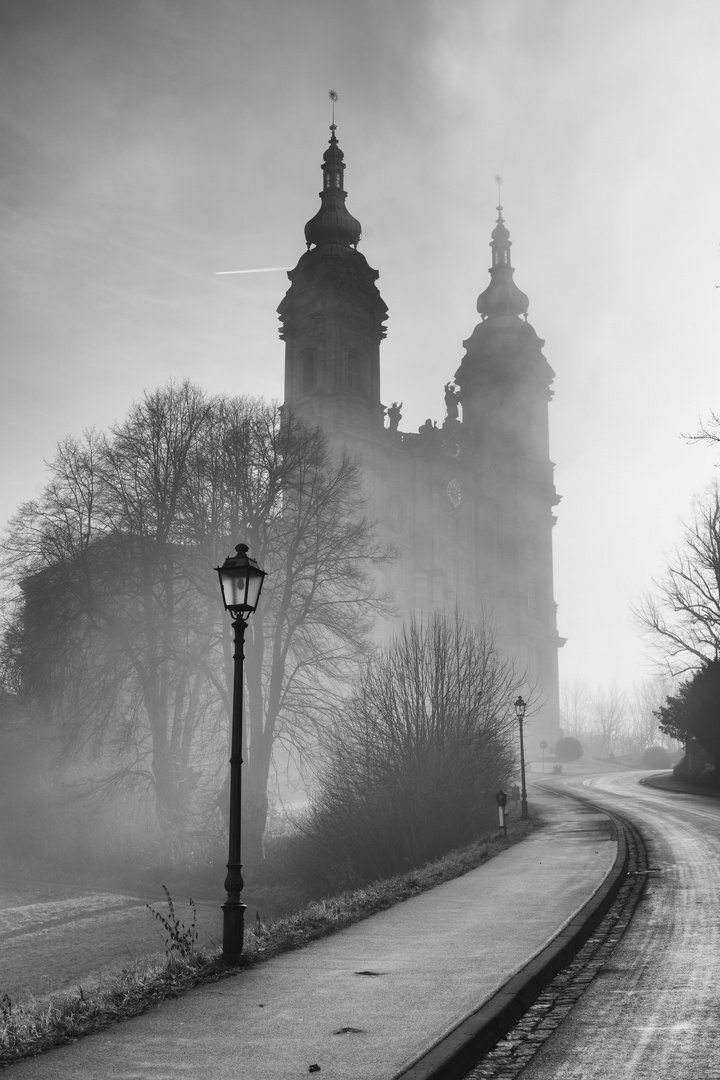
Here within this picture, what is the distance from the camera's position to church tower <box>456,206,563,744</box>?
80688 mm

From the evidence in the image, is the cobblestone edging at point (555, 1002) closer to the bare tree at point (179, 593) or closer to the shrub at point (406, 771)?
the shrub at point (406, 771)

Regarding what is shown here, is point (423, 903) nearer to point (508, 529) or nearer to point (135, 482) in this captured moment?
point (135, 482)

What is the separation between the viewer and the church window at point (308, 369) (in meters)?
65.8

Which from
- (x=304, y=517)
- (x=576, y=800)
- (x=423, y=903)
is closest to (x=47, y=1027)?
(x=423, y=903)

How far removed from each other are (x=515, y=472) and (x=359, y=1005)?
78.3 meters

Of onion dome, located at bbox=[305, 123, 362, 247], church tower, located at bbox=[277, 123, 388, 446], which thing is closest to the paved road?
church tower, located at bbox=[277, 123, 388, 446]

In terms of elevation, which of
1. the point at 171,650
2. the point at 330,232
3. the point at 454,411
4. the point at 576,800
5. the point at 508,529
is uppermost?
the point at 330,232

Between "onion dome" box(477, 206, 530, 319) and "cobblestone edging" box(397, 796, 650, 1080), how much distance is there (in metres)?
79.3

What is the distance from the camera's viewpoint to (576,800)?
3422cm

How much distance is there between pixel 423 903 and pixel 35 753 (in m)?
21.7

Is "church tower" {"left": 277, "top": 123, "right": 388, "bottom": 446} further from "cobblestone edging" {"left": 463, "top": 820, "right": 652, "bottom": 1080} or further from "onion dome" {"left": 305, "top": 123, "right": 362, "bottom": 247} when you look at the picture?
"cobblestone edging" {"left": 463, "top": 820, "right": 652, "bottom": 1080}

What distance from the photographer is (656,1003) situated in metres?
6.95

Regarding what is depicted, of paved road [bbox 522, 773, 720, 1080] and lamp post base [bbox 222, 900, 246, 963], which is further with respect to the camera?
lamp post base [bbox 222, 900, 246, 963]

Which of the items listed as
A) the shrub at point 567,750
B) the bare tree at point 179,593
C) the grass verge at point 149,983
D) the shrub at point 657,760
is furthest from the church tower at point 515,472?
the grass verge at point 149,983
